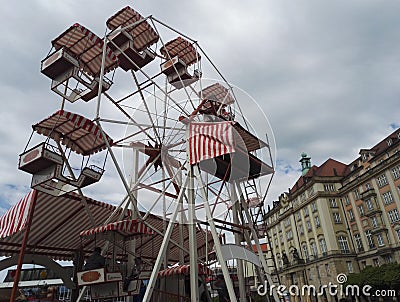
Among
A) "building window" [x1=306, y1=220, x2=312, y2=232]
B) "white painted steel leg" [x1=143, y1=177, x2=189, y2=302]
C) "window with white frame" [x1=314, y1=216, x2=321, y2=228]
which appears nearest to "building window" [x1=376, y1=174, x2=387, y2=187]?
"window with white frame" [x1=314, y1=216, x2=321, y2=228]

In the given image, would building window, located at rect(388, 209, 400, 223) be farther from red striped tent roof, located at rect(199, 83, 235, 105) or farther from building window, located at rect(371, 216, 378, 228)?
red striped tent roof, located at rect(199, 83, 235, 105)

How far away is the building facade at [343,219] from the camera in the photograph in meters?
45.1

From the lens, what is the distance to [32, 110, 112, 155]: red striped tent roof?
33.6ft

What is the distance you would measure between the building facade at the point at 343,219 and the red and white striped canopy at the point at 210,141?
4180cm

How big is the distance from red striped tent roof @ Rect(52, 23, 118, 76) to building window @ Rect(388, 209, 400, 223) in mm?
44890


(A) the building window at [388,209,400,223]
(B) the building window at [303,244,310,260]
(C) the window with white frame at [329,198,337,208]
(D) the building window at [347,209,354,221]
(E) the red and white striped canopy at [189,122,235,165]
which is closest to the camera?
(E) the red and white striped canopy at [189,122,235,165]

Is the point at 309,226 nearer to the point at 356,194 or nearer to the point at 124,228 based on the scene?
the point at 356,194

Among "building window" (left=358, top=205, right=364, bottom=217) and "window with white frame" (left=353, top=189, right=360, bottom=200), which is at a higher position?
"window with white frame" (left=353, top=189, right=360, bottom=200)

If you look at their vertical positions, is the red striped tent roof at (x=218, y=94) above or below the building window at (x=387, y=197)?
below

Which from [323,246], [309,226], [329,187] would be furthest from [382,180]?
[309,226]

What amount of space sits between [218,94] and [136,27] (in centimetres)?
489

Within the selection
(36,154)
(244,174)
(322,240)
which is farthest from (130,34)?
(322,240)

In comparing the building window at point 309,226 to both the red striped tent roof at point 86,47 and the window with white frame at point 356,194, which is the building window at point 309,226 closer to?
the window with white frame at point 356,194

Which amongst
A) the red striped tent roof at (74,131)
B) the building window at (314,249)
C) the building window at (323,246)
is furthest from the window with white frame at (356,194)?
the red striped tent roof at (74,131)
